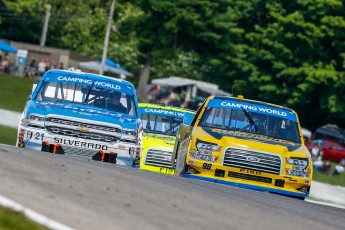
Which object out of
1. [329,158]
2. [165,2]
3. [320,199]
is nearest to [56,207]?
[320,199]

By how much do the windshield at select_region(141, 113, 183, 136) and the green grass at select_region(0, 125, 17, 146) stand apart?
683 centimetres

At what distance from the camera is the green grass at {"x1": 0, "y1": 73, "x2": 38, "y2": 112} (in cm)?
4853

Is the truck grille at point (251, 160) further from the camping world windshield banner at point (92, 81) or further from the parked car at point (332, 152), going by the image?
the parked car at point (332, 152)

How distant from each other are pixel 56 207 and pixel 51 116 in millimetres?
7839

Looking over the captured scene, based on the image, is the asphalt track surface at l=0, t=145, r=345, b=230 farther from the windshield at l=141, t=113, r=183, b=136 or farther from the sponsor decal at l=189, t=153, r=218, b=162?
the windshield at l=141, t=113, r=183, b=136

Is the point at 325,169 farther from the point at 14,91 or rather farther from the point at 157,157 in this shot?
the point at 157,157

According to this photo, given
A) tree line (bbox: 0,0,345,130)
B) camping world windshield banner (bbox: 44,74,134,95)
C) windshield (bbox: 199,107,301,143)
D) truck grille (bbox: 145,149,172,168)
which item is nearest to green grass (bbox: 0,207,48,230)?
windshield (bbox: 199,107,301,143)

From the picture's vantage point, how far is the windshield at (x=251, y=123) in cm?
1828

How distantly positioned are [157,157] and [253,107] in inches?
109

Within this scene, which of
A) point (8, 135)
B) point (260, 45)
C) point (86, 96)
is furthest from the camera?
point (260, 45)

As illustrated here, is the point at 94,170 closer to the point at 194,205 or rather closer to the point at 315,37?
the point at 194,205

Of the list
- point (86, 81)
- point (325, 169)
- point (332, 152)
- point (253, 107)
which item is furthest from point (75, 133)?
point (332, 152)

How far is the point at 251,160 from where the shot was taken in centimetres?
1723

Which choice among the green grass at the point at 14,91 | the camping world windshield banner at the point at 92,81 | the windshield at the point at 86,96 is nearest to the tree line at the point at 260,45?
the green grass at the point at 14,91
